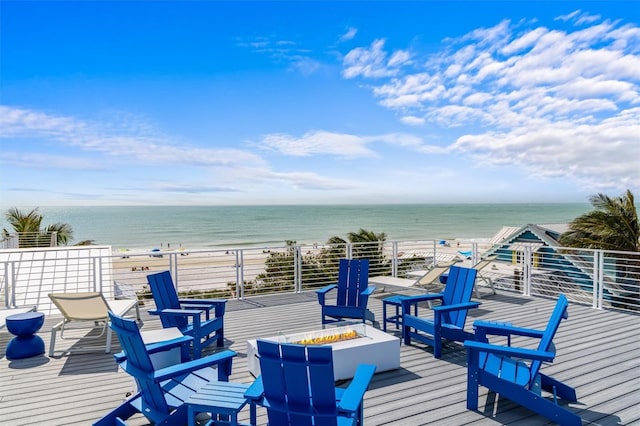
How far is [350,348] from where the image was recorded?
3.73 m

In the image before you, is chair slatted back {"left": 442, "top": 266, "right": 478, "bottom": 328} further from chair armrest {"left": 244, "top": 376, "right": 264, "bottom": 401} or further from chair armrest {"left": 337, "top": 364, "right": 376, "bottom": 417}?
chair armrest {"left": 244, "top": 376, "right": 264, "bottom": 401}

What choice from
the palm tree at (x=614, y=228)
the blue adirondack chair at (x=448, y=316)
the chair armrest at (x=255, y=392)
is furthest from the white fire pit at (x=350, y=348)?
the palm tree at (x=614, y=228)

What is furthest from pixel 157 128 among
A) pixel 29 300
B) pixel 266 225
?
pixel 29 300

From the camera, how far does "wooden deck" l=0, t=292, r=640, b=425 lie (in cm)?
306

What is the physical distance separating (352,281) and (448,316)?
4.69 ft

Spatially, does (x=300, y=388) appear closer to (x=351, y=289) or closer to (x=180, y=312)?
(x=180, y=312)

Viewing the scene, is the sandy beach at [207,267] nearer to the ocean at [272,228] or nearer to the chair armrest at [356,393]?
the chair armrest at [356,393]

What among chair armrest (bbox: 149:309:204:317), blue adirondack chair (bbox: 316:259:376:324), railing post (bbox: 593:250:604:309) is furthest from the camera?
railing post (bbox: 593:250:604:309)

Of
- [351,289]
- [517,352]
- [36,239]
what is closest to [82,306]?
[351,289]

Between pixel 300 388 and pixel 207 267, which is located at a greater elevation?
pixel 207 267

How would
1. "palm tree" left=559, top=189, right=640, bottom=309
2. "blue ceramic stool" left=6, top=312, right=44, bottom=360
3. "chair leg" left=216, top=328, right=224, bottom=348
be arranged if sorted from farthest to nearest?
"palm tree" left=559, top=189, right=640, bottom=309 < "chair leg" left=216, top=328, right=224, bottom=348 < "blue ceramic stool" left=6, top=312, right=44, bottom=360

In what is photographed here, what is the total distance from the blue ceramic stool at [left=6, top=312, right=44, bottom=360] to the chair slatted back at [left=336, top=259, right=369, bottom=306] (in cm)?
364

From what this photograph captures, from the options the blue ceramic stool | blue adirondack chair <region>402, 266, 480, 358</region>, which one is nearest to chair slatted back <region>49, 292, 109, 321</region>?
the blue ceramic stool

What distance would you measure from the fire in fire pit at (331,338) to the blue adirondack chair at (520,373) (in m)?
1.18
